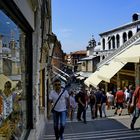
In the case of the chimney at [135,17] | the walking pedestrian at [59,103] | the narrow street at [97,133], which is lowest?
the narrow street at [97,133]

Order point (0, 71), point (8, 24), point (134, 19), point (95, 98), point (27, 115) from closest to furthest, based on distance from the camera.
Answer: point (0, 71) → point (8, 24) → point (27, 115) → point (95, 98) → point (134, 19)

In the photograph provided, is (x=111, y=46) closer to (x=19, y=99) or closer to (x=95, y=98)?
(x=95, y=98)

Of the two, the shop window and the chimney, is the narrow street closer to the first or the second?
the shop window

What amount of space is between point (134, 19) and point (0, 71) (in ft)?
205

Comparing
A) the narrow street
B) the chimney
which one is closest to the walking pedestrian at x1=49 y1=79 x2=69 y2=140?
the narrow street

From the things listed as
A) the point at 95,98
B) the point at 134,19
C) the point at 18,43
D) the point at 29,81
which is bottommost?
the point at 95,98

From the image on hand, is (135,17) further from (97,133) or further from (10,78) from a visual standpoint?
(10,78)

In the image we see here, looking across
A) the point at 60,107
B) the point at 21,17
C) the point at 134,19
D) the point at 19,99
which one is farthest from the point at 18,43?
the point at 134,19

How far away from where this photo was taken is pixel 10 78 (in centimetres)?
621

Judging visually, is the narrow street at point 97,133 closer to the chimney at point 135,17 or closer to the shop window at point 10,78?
the shop window at point 10,78

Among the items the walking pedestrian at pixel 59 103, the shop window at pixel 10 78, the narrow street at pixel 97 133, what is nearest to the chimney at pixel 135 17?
the narrow street at pixel 97 133

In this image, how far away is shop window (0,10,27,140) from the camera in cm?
561

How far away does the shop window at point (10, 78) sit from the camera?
5.61 meters

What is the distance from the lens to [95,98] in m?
20.9
